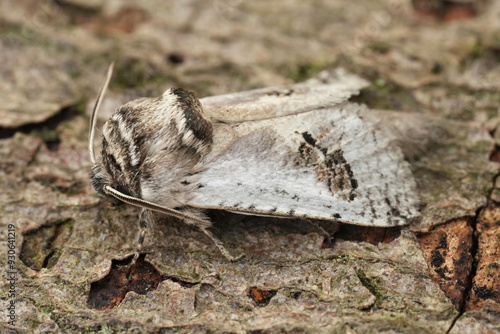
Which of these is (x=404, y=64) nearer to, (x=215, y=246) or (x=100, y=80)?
(x=215, y=246)

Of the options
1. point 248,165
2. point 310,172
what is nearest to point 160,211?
point 248,165

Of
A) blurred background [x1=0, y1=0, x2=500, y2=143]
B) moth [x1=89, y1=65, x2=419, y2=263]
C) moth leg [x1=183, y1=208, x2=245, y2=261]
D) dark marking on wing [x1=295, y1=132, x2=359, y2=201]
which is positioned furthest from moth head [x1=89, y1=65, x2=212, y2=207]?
blurred background [x1=0, y1=0, x2=500, y2=143]

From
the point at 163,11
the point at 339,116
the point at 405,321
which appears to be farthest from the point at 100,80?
the point at 405,321

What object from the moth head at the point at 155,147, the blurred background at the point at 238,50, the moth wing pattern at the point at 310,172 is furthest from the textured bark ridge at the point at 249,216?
the moth head at the point at 155,147

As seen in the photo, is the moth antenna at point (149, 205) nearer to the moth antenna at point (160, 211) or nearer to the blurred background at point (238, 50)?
the moth antenna at point (160, 211)

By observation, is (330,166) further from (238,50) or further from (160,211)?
(238,50)

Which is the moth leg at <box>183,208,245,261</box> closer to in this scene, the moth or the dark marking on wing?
the moth

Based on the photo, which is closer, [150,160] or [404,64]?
[150,160]
